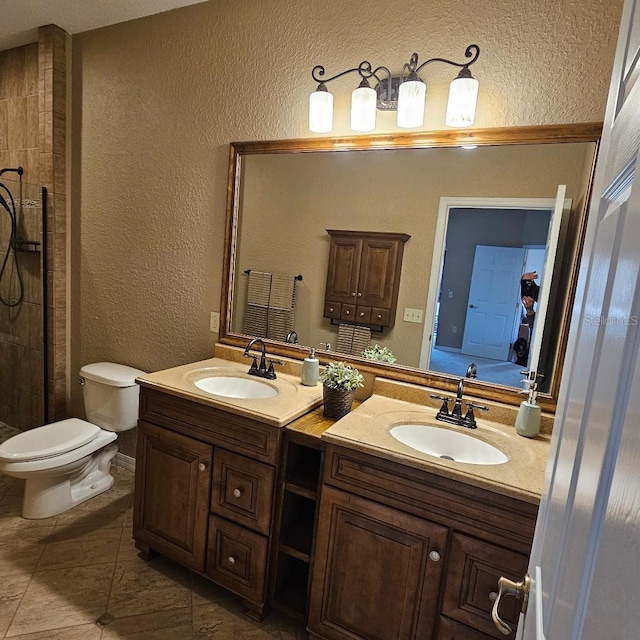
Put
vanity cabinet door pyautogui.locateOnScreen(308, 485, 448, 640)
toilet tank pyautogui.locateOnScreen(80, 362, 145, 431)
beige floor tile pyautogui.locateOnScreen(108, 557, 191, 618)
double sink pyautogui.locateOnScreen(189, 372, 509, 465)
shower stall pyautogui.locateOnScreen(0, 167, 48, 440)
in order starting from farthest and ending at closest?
shower stall pyautogui.locateOnScreen(0, 167, 48, 440) → toilet tank pyautogui.locateOnScreen(80, 362, 145, 431) → beige floor tile pyautogui.locateOnScreen(108, 557, 191, 618) → double sink pyautogui.locateOnScreen(189, 372, 509, 465) → vanity cabinet door pyautogui.locateOnScreen(308, 485, 448, 640)

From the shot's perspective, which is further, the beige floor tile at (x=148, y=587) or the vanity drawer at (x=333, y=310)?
the vanity drawer at (x=333, y=310)

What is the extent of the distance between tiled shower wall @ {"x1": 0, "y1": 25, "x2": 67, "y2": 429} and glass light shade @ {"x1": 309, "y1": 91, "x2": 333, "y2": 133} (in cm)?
171

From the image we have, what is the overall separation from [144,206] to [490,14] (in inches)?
74.7

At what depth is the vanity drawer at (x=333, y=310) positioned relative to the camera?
6.42 ft

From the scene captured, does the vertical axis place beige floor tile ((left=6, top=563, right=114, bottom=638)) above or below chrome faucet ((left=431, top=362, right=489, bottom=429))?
below

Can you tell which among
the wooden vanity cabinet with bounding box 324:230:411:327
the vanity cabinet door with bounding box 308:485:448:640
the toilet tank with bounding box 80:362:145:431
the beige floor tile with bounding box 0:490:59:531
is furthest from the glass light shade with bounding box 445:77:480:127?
the beige floor tile with bounding box 0:490:59:531

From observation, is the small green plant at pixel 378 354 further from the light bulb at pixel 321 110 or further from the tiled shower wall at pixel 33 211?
the tiled shower wall at pixel 33 211

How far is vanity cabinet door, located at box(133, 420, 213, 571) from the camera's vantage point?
170cm

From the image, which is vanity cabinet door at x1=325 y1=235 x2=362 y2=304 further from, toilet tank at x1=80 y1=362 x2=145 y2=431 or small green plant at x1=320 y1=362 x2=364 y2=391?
toilet tank at x1=80 y1=362 x2=145 y2=431

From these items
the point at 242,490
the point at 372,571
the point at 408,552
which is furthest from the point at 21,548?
the point at 408,552

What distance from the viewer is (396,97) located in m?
1.70

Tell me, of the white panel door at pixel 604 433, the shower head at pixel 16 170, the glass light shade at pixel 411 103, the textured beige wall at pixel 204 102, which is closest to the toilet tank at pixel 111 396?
the textured beige wall at pixel 204 102

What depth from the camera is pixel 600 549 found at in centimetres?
38

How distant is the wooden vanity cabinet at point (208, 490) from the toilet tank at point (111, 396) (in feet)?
1.95
